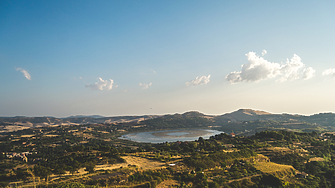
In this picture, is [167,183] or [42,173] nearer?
[42,173]

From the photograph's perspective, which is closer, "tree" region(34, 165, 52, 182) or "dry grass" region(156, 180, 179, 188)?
"tree" region(34, 165, 52, 182)

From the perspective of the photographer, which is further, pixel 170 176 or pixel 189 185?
pixel 170 176

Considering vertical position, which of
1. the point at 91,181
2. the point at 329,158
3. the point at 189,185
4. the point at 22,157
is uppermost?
the point at 91,181

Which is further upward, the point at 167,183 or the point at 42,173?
the point at 42,173

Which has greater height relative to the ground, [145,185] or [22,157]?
[145,185]

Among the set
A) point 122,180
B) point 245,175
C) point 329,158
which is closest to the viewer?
point 122,180

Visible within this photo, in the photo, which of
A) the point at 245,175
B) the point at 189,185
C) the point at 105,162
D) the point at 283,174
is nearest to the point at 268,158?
the point at 283,174

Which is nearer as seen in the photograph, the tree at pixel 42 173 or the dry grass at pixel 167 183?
the tree at pixel 42 173

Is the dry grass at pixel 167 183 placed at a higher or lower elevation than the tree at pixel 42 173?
lower

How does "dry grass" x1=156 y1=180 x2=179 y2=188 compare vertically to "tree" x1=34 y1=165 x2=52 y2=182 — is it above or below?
below

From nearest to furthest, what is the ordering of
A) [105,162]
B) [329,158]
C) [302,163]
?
[105,162], [302,163], [329,158]

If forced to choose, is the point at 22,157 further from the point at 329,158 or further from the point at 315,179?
the point at 329,158
